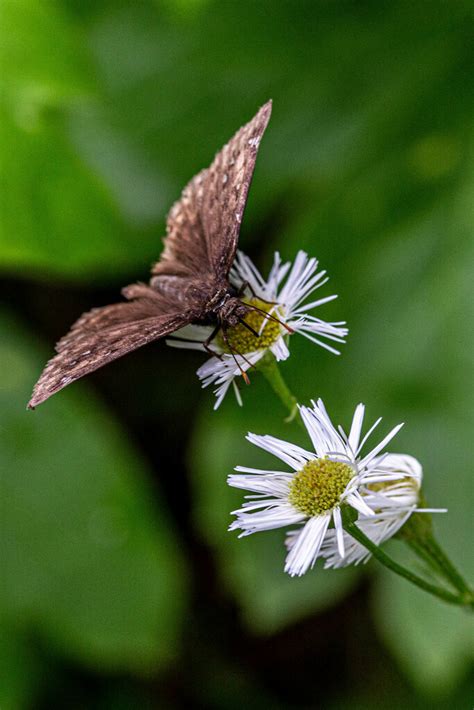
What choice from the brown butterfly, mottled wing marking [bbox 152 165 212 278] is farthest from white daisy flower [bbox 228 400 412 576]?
mottled wing marking [bbox 152 165 212 278]

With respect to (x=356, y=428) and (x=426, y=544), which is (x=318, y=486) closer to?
(x=356, y=428)

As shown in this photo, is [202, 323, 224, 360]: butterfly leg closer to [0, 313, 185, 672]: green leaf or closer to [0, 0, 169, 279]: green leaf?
[0, 0, 169, 279]: green leaf

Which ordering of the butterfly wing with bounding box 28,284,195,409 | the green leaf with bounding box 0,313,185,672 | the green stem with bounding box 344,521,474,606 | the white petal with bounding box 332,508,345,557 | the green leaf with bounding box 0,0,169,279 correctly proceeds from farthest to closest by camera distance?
the green leaf with bounding box 0,313,185,672 < the green leaf with bounding box 0,0,169,279 < the butterfly wing with bounding box 28,284,195,409 < the green stem with bounding box 344,521,474,606 < the white petal with bounding box 332,508,345,557

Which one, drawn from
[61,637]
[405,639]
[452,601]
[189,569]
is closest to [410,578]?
[452,601]

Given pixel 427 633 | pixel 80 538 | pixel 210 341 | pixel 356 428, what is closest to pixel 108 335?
pixel 210 341

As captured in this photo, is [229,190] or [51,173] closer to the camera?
[229,190]

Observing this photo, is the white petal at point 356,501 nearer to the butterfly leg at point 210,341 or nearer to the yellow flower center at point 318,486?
the yellow flower center at point 318,486
